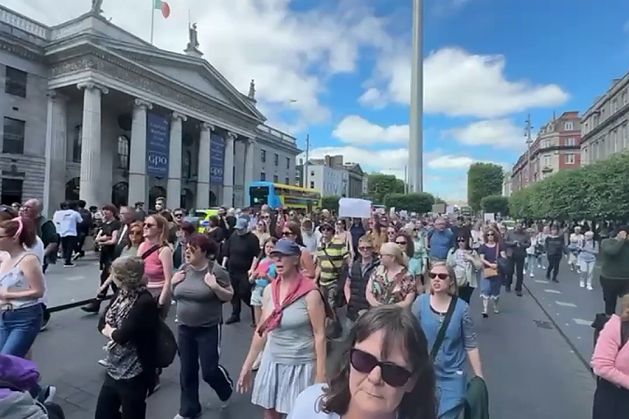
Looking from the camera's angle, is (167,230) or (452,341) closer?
(452,341)

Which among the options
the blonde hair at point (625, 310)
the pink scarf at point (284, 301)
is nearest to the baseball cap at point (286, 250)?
the pink scarf at point (284, 301)

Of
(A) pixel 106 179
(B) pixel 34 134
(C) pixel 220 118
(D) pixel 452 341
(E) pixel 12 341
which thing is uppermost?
(C) pixel 220 118

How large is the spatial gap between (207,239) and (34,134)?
29.9 meters

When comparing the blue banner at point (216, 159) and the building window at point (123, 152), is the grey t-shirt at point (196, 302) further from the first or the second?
the blue banner at point (216, 159)

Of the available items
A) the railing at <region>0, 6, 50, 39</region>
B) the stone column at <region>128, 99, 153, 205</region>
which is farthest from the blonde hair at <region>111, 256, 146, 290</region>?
the railing at <region>0, 6, 50, 39</region>

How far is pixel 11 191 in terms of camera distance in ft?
86.3

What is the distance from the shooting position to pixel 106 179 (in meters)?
32.5

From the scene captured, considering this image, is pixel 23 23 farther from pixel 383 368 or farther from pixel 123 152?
pixel 383 368

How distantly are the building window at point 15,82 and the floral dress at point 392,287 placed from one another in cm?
3010

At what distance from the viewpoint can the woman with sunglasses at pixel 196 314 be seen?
3.82 metres

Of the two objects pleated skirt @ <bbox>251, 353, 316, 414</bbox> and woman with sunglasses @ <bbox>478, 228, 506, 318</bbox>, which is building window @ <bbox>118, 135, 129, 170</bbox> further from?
pleated skirt @ <bbox>251, 353, 316, 414</bbox>

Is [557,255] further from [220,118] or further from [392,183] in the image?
[392,183]

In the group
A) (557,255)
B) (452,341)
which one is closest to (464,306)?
(452,341)

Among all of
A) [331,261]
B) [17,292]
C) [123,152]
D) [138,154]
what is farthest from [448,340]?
[123,152]
